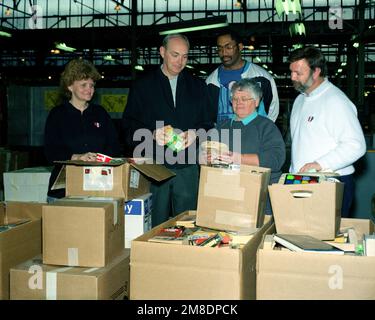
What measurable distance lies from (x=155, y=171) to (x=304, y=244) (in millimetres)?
990

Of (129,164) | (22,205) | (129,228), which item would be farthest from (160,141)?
(22,205)

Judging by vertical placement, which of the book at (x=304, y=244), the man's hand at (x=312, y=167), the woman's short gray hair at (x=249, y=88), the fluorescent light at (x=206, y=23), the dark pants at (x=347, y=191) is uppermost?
the fluorescent light at (x=206, y=23)

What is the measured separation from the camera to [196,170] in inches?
113

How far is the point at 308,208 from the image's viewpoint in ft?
6.48

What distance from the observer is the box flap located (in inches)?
92.3

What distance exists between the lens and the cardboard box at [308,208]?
1.94 m

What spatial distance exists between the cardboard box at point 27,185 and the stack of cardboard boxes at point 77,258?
2.33m

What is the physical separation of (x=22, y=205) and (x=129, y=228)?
0.75m

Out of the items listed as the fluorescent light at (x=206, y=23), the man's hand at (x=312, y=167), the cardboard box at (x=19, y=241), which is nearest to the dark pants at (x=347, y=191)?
the man's hand at (x=312, y=167)

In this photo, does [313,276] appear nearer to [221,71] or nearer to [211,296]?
[211,296]
